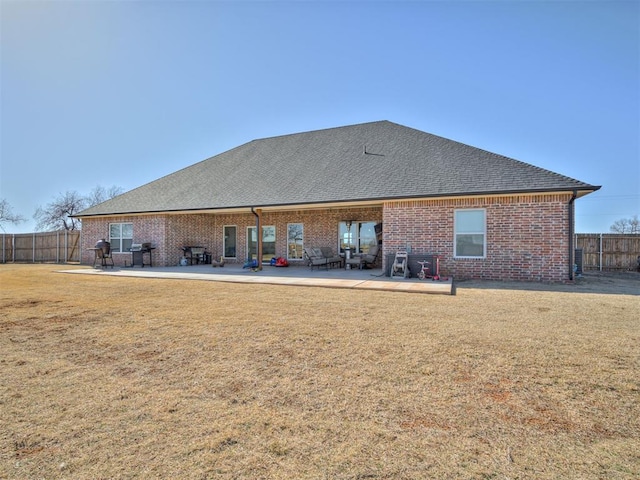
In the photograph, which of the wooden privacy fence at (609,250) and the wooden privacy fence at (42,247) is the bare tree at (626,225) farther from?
the wooden privacy fence at (42,247)

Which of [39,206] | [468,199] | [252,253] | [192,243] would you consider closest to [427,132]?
[468,199]

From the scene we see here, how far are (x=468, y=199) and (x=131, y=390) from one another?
10.8 m

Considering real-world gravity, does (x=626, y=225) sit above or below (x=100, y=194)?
below

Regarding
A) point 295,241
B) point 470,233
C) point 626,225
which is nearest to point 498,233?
point 470,233

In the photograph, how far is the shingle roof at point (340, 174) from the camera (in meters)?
11.4

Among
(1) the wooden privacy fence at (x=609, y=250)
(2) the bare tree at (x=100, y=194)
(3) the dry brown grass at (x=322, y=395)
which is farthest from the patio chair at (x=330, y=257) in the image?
(2) the bare tree at (x=100, y=194)

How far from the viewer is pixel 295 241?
16703mm

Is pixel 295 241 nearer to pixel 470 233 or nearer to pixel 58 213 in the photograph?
pixel 470 233

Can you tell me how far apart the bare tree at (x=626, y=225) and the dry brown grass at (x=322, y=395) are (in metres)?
46.1

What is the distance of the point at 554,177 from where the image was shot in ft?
35.2

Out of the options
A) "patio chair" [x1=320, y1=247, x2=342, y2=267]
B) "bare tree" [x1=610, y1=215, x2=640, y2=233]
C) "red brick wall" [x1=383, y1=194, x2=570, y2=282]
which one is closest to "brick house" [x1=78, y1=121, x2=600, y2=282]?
"red brick wall" [x1=383, y1=194, x2=570, y2=282]

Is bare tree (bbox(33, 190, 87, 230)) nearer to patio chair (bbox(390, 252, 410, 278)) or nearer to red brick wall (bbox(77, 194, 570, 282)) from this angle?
red brick wall (bbox(77, 194, 570, 282))

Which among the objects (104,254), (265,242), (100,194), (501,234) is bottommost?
(104,254)

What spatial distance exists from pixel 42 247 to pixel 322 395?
86.6 feet
